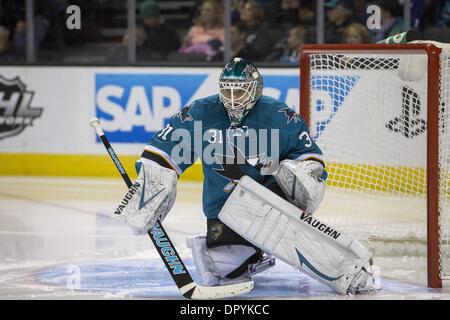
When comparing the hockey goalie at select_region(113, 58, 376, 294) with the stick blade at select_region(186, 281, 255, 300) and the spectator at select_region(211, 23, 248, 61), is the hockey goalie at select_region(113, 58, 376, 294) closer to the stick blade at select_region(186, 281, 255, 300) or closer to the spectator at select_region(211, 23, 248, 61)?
the stick blade at select_region(186, 281, 255, 300)

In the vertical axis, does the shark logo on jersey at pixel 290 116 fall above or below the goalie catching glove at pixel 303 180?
above

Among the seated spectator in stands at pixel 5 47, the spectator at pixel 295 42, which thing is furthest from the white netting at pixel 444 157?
the seated spectator in stands at pixel 5 47

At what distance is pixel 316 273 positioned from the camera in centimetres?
446

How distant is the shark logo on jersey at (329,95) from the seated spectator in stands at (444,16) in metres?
2.43

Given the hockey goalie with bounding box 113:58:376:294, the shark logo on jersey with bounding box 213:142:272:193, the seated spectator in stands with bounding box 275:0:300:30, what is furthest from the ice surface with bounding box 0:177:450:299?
the seated spectator in stands with bounding box 275:0:300:30

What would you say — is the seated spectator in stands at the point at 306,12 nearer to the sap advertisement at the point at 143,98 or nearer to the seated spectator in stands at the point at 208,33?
the seated spectator in stands at the point at 208,33

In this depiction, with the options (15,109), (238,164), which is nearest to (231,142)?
(238,164)

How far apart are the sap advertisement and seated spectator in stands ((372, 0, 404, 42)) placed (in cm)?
127

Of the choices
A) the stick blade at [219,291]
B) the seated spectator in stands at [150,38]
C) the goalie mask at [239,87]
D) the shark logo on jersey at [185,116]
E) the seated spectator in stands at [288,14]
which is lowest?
the stick blade at [219,291]

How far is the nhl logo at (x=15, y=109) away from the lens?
8445 millimetres

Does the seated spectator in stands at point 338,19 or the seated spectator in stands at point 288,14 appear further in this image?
the seated spectator in stands at point 288,14

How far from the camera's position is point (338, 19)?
8055 mm

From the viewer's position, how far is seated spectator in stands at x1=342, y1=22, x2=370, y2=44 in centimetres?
788

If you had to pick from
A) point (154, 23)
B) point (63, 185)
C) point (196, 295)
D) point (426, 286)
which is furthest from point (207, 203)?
point (154, 23)
